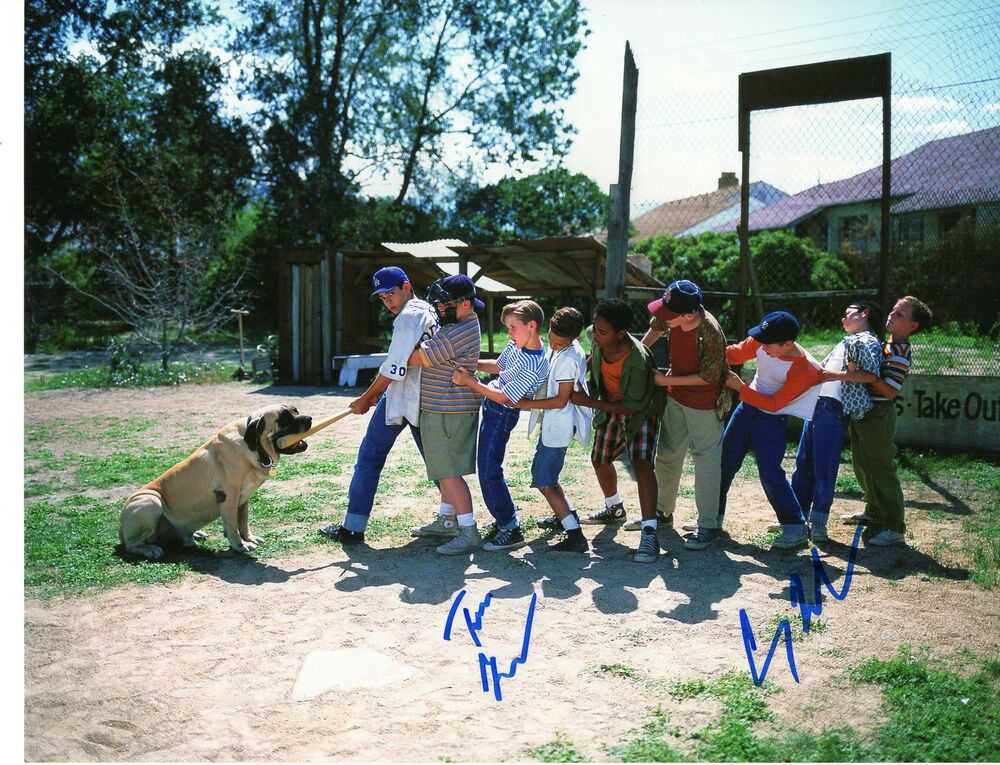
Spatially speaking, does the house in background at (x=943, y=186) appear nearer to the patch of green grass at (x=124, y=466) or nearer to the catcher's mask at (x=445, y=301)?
the catcher's mask at (x=445, y=301)

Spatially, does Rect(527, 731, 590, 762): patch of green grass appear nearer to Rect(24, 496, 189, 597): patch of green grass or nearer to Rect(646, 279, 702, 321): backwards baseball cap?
Rect(24, 496, 189, 597): patch of green grass

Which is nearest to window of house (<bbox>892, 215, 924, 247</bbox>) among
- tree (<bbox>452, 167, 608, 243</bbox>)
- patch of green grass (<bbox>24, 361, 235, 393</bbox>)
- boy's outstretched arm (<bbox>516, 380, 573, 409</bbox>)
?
boy's outstretched arm (<bbox>516, 380, 573, 409</bbox>)

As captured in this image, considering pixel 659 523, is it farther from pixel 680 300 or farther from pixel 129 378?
pixel 129 378

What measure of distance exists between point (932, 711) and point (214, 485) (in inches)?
168

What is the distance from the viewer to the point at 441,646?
4363 mm

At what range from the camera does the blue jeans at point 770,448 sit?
5.97m

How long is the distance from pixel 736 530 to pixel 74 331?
75.7 ft

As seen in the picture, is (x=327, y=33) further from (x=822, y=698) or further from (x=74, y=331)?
(x=822, y=698)

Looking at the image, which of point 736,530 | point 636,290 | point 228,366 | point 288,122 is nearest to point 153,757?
point 736,530

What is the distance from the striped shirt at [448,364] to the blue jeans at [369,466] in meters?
0.37

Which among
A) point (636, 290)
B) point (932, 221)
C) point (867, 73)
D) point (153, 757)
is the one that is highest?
point (867, 73)

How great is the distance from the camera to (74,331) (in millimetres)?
24797

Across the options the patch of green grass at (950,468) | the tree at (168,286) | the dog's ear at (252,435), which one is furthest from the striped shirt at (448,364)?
the tree at (168,286)
